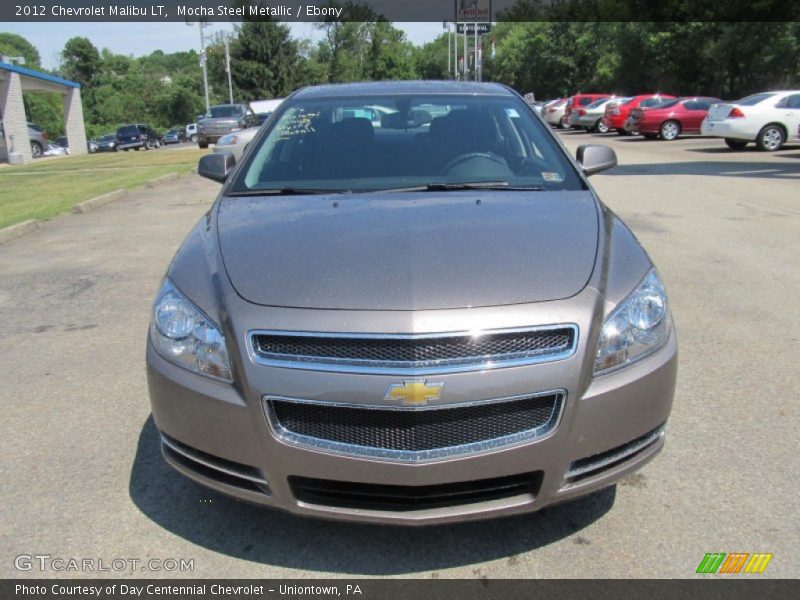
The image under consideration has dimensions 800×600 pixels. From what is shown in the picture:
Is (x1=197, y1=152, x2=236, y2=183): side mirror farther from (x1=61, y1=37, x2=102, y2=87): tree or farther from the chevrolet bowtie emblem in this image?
(x1=61, y1=37, x2=102, y2=87): tree

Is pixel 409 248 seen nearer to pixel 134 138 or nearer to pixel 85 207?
pixel 85 207

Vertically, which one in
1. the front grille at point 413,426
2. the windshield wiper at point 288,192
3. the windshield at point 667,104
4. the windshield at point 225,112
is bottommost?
the front grille at point 413,426

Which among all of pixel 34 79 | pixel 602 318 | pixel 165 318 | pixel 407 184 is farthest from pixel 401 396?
pixel 34 79

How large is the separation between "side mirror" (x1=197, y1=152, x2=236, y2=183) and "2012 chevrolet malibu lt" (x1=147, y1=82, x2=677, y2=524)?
51.2 inches

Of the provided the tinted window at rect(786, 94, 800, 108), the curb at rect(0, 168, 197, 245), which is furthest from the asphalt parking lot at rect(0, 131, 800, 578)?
the tinted window at rect(786, 94, 800, 108)

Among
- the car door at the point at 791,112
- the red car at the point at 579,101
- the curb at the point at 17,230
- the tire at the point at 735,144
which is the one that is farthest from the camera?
the red car at the point at 579,101

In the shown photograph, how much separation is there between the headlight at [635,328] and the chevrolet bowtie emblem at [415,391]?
22.4 inches

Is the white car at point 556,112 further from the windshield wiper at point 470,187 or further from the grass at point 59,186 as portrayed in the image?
the windshield wiper at point 470,187

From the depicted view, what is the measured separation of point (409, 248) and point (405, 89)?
80.1 inches

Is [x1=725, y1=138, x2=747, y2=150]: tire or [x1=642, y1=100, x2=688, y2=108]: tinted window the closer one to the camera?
[x1=725, y1=138, x2=747, y2=150]: tire

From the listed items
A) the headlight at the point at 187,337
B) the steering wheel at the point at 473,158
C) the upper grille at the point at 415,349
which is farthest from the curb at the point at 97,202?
the upper grille at the point at 415,349

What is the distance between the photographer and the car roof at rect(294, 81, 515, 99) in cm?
436

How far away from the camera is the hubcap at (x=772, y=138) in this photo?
59.9 feet

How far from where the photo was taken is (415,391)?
7.34 ft
